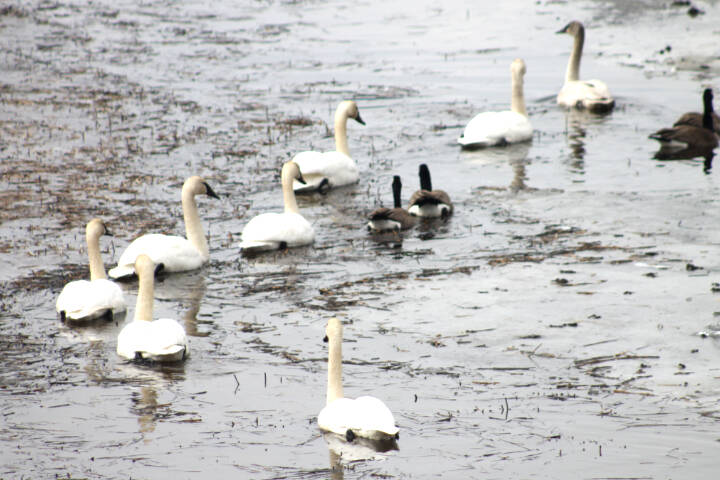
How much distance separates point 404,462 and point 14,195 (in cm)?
995

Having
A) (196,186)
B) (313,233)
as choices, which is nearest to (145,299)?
(196,186)

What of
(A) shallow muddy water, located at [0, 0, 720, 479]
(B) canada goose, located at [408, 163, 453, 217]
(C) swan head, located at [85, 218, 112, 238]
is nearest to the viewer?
(A) shallow muddy water, located at [0, 0, 720, 479]

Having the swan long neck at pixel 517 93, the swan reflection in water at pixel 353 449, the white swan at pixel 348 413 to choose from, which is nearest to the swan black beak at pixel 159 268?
the white swan at pixel 348 413

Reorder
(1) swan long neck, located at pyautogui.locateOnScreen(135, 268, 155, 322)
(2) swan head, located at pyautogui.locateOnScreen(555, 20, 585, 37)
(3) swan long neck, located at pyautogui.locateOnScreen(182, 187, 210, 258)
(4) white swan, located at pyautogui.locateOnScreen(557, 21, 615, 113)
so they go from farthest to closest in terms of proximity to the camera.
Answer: (2) swan head, located at pyautogui.locateOnScreen(555, 20, 585, 37)
(4) white swan, located at pyautogui.locateOnScreen(557, 21, 615, 113)
(3) swan long neck, located at pyautogui.locateOnScreen(182, 187, 210, 258)
(1) swan long neck, located at pyautogui.locateOnScreen(135, 268, 155, 322)

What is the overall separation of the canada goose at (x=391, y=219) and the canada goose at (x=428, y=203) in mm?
155

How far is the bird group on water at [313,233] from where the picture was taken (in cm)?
854

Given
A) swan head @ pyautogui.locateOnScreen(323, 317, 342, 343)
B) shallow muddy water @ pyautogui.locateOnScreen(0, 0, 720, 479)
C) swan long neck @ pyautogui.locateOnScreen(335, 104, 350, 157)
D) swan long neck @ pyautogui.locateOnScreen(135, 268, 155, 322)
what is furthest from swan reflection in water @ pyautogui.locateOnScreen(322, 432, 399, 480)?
swan long neck @ pyautogui.locateOnScreen(335, 104, 350, 157)

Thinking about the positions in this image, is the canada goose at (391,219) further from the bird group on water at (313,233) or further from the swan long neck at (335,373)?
the swan long neck at (335,373)

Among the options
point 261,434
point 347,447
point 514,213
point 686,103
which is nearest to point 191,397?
point 261,434

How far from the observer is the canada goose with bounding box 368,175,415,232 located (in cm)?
1410

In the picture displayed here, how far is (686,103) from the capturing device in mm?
22078

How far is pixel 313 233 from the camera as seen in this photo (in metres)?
13.9

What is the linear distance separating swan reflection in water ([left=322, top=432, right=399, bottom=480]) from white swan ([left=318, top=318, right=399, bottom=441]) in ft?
0.13

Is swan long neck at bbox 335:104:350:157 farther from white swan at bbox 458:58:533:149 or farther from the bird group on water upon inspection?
white swan at bbox 458:58:533:149
